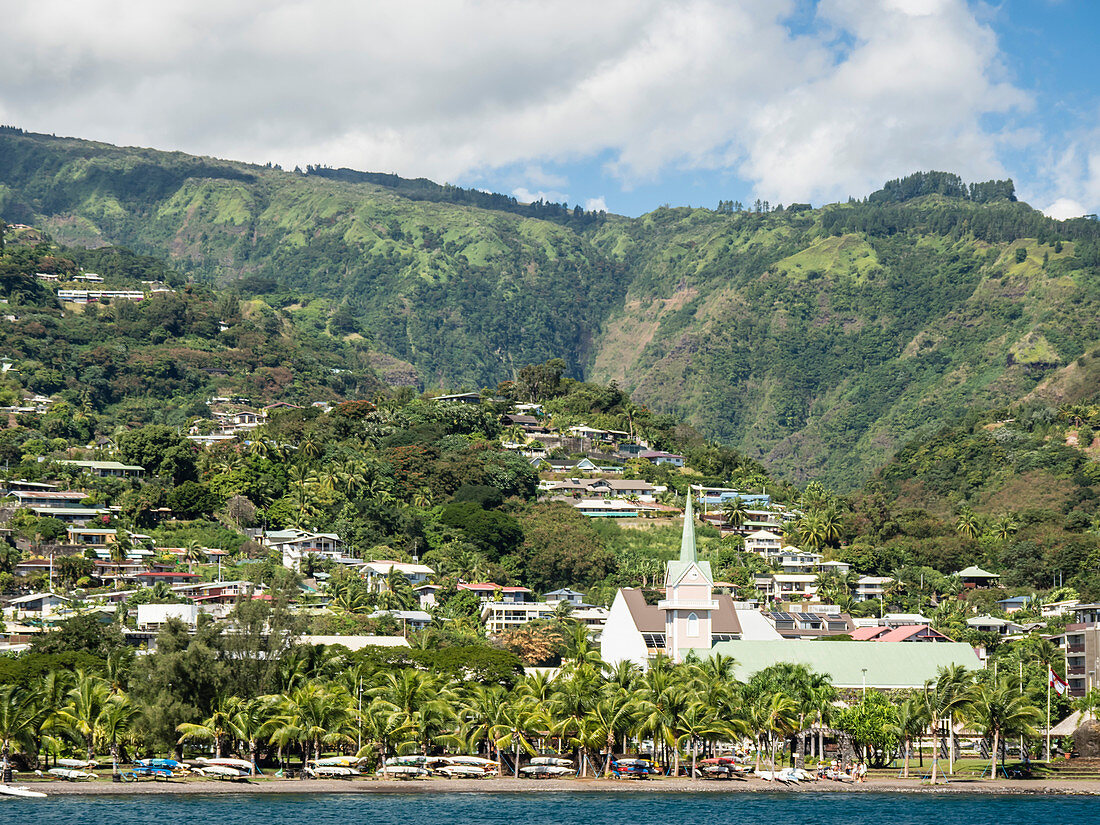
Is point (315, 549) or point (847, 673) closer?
point (847, 673)

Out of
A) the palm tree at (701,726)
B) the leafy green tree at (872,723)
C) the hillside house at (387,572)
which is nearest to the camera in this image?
the palm tree at (701,726)

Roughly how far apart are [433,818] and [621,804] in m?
11.0

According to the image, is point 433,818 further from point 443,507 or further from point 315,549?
point 443,507

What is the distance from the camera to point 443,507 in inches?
6417

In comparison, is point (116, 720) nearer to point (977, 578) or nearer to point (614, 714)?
A: point (614, 714)

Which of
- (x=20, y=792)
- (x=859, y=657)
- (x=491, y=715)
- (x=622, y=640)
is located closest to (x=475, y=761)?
(x=491, y=715)

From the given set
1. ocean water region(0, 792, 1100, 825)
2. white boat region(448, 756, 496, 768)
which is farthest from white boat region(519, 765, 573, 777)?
ocean water region(0, 792, 1100, 825)

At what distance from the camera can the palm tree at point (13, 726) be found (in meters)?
80.7

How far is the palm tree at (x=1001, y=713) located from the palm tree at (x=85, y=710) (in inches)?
1938

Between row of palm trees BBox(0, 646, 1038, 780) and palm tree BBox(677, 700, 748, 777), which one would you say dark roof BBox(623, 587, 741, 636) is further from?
palm tree BBox(677, 700, 748, 777)

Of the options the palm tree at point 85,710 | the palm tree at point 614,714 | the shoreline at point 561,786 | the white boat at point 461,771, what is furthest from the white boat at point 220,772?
the palm tree at point 614,714

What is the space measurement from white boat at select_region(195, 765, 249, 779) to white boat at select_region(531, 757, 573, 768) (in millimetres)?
17274

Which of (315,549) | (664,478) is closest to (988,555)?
(664,478)

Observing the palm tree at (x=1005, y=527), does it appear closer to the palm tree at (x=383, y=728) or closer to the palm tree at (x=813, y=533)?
the palm tree at (x=813, y=533)
